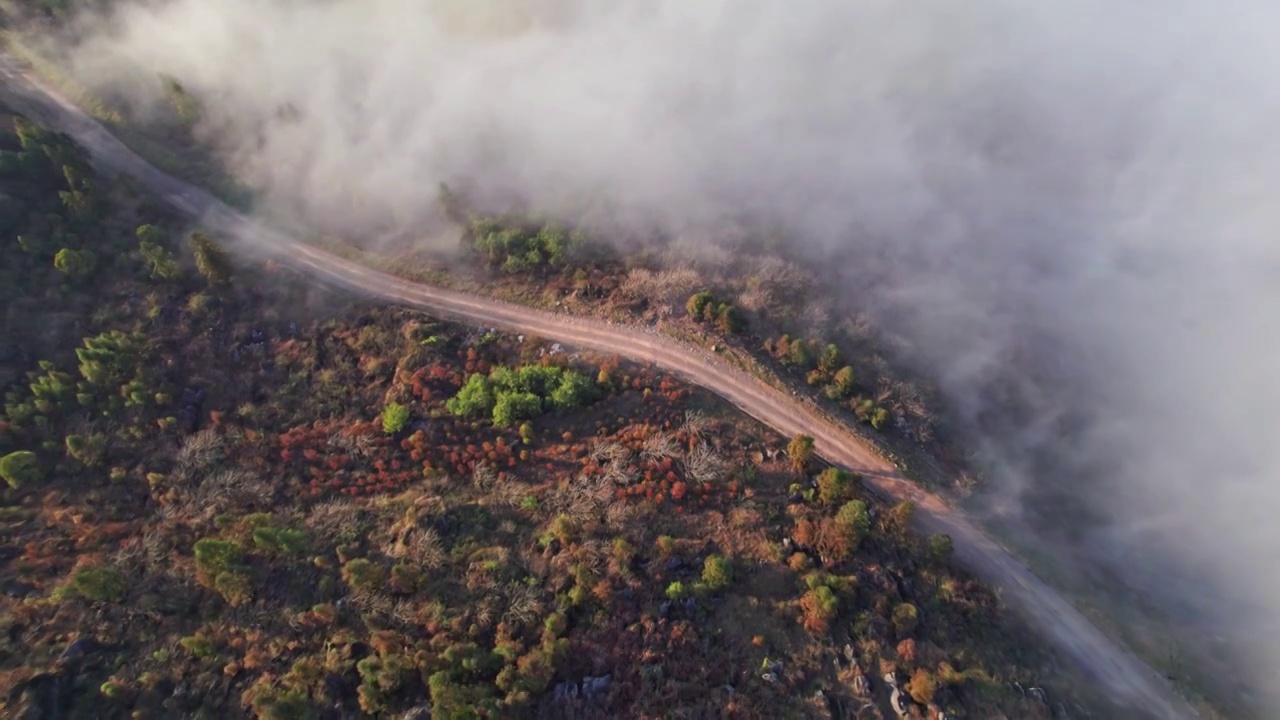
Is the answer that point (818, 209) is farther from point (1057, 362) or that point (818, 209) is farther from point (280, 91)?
point (280, 91)

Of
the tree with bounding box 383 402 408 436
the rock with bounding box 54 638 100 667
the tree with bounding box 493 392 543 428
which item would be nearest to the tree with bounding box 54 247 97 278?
the tree with bounding box 383 402 408 436

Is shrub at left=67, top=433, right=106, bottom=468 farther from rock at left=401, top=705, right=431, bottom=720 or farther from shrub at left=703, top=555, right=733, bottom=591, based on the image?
shrub at left=703, top=555, right=733, bottom=591

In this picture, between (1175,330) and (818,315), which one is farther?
(1175,330)

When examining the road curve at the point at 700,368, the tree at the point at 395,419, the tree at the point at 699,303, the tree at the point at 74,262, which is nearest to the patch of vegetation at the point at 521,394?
the tree at the point at 395,419

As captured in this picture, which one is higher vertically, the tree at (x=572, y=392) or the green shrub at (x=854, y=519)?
the tree at (x=572, y=392)

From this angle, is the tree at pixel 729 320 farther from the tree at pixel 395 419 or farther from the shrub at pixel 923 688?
the shrub at pixel 923 688

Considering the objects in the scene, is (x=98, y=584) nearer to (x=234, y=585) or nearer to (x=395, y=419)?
(x=234, y=585)

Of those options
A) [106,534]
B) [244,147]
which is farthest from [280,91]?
[106,534]
